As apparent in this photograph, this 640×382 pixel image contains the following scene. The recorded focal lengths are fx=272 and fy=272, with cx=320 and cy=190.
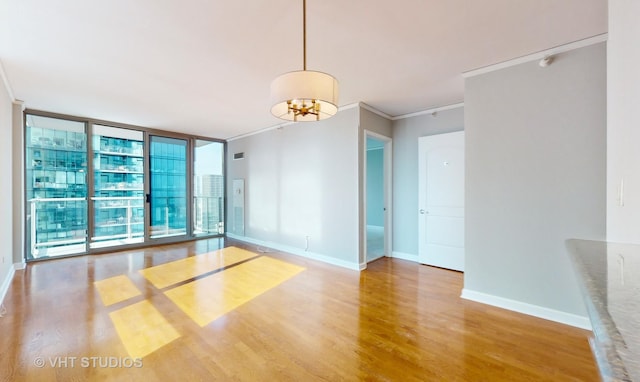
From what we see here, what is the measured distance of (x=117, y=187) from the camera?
5.53 m

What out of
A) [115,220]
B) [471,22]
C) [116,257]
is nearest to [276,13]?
[471,22]

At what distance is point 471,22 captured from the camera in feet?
7.25

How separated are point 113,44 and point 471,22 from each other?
3153mm

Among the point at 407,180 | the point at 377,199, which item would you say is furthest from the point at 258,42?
the point at 377,199

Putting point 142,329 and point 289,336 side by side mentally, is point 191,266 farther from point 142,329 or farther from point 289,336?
point 289,336

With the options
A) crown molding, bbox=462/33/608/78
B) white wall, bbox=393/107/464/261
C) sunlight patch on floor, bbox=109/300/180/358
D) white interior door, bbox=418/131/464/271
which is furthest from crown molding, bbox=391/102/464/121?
sunlight patch on floor, bbox=109/300/180/358

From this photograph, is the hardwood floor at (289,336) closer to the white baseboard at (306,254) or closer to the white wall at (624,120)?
the white baseboard at (306,254)

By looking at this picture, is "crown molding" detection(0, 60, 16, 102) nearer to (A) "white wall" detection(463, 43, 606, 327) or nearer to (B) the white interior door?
(A) "white wall" detection(463, 43, 606, 327)

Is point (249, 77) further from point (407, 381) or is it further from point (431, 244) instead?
point (431, 244)

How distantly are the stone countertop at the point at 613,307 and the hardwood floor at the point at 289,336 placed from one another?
144cm

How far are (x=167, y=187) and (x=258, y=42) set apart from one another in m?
4.91

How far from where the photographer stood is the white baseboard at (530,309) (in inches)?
98.9

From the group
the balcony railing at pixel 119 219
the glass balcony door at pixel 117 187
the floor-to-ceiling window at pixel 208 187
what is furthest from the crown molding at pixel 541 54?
the balcony railing at pixel 119 219

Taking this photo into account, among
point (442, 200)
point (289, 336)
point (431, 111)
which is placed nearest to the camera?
point (289, 336)
